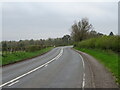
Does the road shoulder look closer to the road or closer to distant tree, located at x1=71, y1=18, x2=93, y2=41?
the road

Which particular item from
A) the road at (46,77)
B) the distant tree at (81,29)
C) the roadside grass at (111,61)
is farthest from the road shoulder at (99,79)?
the distant tree at (81,29)

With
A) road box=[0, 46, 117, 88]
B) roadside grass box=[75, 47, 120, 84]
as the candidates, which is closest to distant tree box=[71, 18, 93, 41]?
roadside grass box=[75, 47, 120, 84]

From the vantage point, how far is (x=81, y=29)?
304ft

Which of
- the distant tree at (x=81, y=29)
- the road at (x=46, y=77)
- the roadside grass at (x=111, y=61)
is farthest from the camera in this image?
the distant tree at (x=81, y=29)

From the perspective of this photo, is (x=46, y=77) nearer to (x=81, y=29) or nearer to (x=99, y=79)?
(x=99, y=79)

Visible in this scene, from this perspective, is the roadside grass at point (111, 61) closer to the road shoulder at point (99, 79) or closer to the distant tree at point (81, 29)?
the road shoulder at point (99, 79)

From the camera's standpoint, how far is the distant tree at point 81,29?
91.6 meters

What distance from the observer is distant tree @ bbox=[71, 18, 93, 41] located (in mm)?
91625

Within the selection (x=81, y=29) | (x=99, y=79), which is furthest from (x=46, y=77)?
(x=81, y=29)

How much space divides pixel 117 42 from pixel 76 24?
65365 millimetres

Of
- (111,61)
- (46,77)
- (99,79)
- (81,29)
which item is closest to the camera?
(99,79)

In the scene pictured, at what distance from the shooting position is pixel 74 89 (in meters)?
10.5

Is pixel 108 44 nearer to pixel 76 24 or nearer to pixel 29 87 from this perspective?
pixel 29 87

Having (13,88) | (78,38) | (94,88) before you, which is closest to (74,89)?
(94,88)
